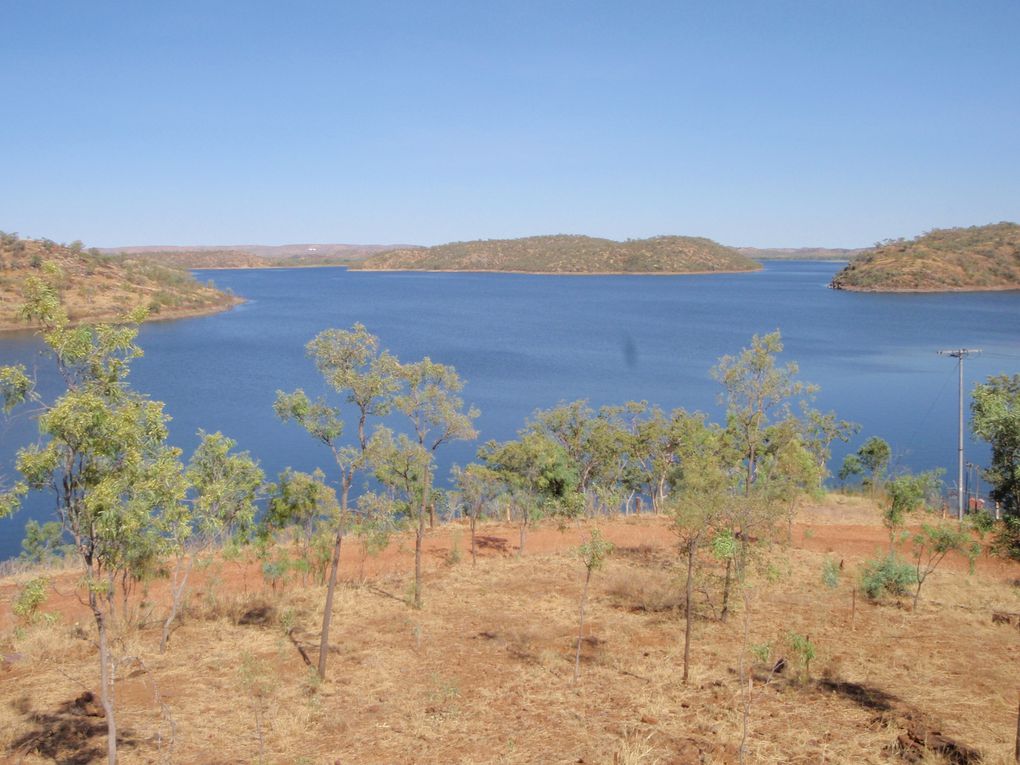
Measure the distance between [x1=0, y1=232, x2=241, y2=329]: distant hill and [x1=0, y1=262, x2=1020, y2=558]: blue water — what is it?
4.07 m

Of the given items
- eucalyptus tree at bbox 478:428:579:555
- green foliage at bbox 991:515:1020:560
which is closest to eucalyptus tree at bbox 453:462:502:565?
eucalyptus tree at bbox 478:428:579:555

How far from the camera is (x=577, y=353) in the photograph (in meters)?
71.5

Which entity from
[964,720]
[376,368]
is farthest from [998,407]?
[376,368]

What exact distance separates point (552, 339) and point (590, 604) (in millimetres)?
65352

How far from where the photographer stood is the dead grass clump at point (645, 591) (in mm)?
16531

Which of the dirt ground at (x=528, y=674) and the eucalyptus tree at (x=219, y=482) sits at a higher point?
the eucalyptus tree at (x=219, y=482)

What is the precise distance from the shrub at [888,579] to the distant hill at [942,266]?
135319 mm

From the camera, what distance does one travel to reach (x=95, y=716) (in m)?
11.2

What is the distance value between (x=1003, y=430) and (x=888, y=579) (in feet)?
27.6

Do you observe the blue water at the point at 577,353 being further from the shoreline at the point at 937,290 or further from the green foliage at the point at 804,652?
the green foliage at the point at 804,652

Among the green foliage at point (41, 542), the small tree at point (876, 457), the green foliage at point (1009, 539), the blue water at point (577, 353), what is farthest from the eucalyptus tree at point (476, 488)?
the small tree at point (876, 457)

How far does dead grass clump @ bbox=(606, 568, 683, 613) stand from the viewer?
16.5m

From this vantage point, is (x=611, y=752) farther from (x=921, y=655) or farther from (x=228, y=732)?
(x=921, y=655)

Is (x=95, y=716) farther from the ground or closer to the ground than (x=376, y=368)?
closer to the ground
